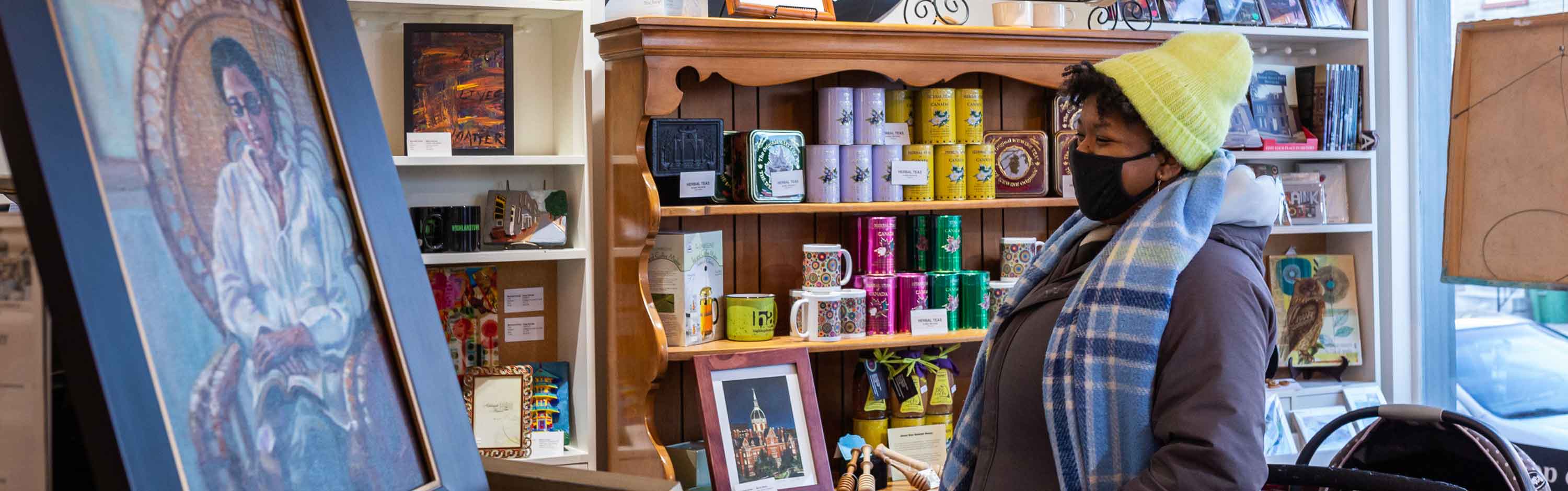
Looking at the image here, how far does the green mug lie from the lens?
103 inches

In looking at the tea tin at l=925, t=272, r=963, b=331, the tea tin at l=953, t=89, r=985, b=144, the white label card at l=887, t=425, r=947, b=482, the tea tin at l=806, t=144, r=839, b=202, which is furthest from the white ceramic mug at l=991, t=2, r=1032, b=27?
the white label card at l=887, t=425, r=947, b=482

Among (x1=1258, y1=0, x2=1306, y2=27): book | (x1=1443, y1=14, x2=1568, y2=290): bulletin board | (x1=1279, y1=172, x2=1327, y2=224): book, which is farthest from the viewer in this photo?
(x1=1279, y1=172, x2=1327, y2=224): book

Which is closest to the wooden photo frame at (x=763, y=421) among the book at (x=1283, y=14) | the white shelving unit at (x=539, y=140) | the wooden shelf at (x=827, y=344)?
the wooden shelf at (x=827, y=344)

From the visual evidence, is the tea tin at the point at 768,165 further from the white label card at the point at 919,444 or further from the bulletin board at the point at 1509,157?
the bulletin board at the point at 1509,157

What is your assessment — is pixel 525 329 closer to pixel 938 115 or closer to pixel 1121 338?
pixel 938 115

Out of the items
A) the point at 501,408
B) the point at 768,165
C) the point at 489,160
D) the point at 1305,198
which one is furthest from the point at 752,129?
the point at 1305,198

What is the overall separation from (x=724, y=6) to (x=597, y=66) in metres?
0.33

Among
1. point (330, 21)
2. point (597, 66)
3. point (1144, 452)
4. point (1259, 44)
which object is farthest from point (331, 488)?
point (1259, 44)

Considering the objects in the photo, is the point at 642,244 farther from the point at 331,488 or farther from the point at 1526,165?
the point at 1526,165

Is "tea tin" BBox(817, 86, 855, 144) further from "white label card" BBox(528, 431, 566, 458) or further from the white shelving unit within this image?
"white label card" BBox(528, 431, 566, 458)

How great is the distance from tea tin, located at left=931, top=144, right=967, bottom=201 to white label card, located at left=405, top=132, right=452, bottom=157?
112 centimetres

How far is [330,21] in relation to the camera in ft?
3.95

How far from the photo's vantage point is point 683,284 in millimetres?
2502

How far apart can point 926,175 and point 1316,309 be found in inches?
54.9
